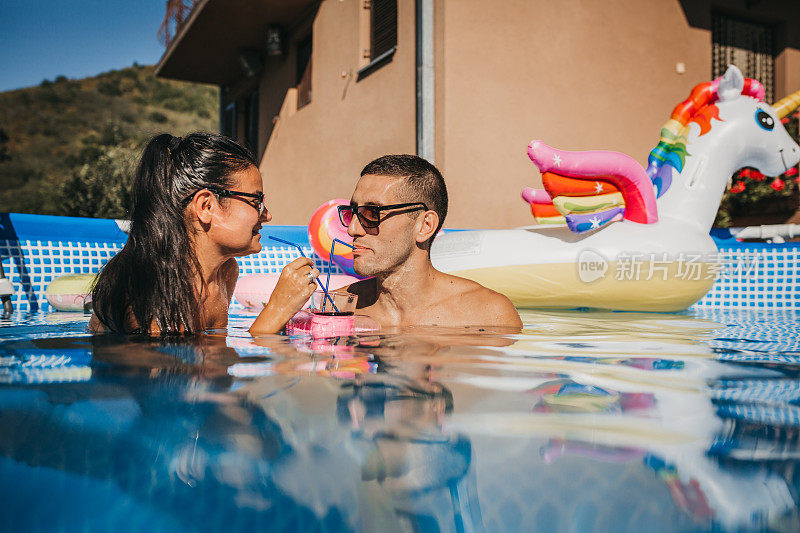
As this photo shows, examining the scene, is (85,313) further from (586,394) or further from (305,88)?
(305,88)

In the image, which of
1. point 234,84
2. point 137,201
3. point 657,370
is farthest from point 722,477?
point 234,84

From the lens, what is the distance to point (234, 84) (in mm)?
16125

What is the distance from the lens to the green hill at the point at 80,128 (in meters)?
31.1

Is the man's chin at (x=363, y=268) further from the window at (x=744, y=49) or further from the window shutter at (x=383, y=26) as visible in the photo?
the window at (x=744, y=49)

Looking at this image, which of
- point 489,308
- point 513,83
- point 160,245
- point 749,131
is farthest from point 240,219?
point 513,83

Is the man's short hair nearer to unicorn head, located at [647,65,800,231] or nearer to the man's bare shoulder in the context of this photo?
the man's bare shoulder

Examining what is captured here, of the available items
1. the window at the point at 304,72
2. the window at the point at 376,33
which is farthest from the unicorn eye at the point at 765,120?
the window at the point at 304,72

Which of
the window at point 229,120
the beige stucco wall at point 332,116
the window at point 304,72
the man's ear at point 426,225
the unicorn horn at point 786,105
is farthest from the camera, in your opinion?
the window at point 229,120

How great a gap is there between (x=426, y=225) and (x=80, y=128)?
5204 centimetres

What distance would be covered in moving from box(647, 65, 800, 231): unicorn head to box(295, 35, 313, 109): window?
25.9 ft

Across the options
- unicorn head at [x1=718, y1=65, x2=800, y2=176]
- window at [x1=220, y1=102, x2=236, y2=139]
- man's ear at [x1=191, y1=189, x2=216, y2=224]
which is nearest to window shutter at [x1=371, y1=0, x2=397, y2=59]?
unicorn head at [x1=718, y1=65, x2=800, y2=176]

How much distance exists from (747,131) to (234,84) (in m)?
13.9

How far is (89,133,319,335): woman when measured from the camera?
8.99ft

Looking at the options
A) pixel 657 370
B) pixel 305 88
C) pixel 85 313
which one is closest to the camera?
pixel 657 370
